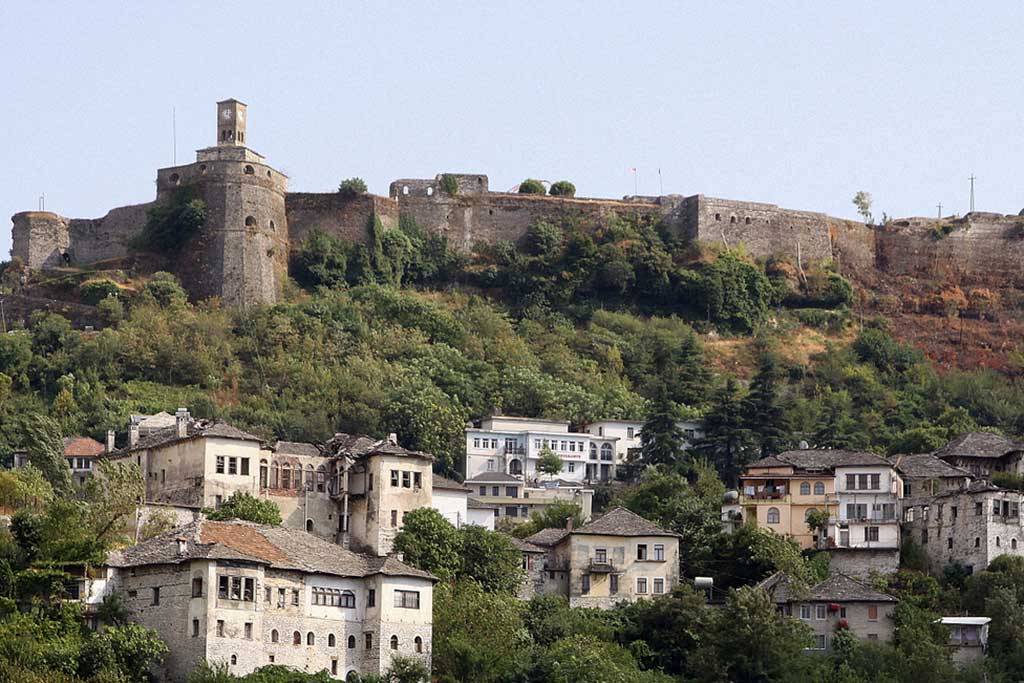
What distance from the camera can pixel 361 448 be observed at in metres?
90.3

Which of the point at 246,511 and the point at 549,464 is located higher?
the point at 549,464

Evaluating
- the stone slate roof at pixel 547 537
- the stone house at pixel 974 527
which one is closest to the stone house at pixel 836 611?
the stone house at pixel 974 527

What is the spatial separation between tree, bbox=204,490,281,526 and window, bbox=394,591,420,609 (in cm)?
703

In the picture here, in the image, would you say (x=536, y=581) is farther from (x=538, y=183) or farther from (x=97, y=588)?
(x=538, y=183)

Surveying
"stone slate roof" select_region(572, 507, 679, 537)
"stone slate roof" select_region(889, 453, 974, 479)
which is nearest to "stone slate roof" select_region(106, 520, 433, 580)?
"stone slate roof" select_region(572, 507, 679, 537)

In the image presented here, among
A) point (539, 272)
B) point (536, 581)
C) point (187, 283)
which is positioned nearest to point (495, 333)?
point (539, 272)

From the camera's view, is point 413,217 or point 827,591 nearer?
point 827,591

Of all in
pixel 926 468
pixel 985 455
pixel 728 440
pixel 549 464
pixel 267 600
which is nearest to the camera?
pixel 267 600

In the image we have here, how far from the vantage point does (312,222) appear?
123 meters

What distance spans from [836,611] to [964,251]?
2161 inches

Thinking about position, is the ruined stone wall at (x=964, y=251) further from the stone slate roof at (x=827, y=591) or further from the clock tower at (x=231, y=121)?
the stone slate roof at (x=827, y=591)

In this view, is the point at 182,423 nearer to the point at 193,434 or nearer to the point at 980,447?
the point at 193,434

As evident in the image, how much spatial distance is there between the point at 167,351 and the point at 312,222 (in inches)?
636

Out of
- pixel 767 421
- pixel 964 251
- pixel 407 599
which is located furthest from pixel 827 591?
pixel 964 251
